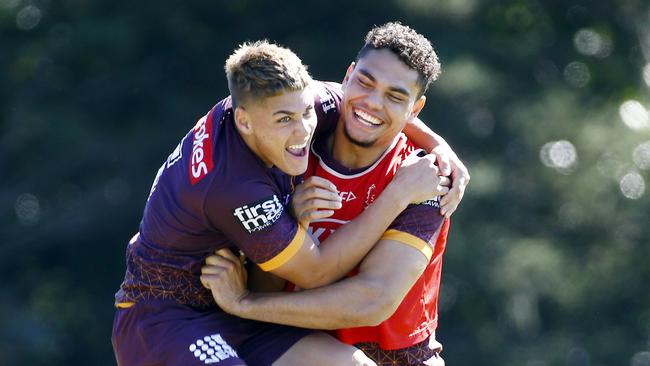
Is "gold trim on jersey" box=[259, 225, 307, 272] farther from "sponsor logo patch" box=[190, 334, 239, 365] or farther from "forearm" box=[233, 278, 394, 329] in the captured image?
"sponsor logo patch" box=[190, 334, 239, 365]

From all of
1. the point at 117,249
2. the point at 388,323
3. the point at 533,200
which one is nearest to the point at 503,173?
the point at 533,200

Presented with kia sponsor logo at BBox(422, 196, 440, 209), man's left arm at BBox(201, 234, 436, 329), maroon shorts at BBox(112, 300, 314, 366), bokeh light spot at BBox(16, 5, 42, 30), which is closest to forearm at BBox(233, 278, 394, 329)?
man's left arm at BBox(201, 234, 436, 329)

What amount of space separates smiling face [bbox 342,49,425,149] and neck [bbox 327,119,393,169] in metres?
0.03

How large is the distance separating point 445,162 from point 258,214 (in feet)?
3.28

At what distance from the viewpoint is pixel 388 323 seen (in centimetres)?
608

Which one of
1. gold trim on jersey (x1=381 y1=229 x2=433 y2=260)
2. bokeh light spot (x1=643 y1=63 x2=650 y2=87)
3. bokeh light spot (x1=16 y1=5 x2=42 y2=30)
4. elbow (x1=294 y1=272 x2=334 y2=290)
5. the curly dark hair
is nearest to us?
elbow (x1=294 y1=272 x2=334 y2=290)

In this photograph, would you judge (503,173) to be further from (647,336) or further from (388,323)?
(388,323)

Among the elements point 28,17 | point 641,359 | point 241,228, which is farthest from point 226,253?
point 28,17

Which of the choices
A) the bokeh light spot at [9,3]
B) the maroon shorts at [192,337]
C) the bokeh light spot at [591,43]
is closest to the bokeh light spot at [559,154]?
the bokeh light spot at [591,43]

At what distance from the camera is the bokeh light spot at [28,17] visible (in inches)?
603

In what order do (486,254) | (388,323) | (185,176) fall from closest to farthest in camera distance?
(185,176) < (388,323) < (486,254)

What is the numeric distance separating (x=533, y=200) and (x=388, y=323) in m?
8.99

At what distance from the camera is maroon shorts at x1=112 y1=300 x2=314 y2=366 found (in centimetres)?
567

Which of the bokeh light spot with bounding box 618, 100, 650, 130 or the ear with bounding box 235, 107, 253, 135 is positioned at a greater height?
the ear with bounding box 235, 107, 253, 135
